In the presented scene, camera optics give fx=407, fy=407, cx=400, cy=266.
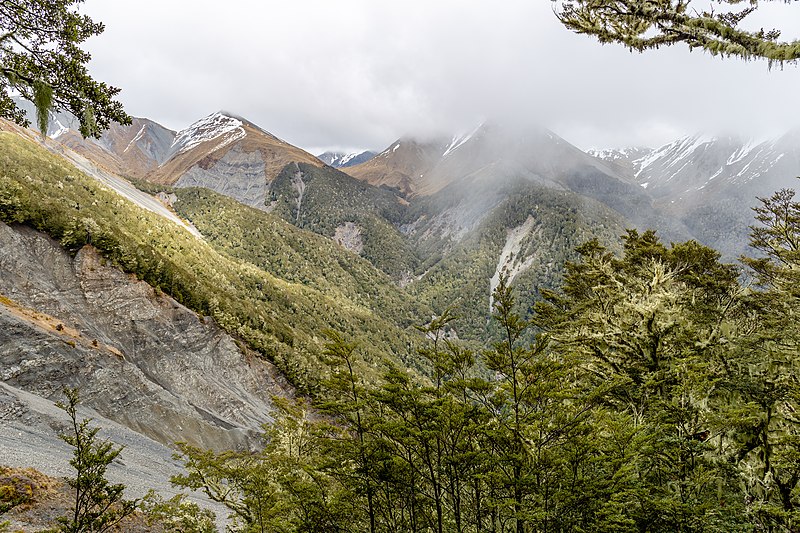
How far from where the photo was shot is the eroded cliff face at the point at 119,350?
1950 centimetres

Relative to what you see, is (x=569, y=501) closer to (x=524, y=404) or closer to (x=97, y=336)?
(x=524, y=404)

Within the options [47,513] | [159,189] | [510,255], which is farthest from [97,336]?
[510,255]

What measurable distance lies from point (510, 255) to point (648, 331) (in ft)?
559

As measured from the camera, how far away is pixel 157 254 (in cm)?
3478

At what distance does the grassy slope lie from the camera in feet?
86.9

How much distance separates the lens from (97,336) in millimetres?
23875

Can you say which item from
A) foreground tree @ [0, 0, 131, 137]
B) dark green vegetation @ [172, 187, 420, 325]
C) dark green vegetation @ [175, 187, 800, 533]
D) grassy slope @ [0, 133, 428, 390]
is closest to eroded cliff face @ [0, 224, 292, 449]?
grassy slope @ [0, 133, 428, 390]

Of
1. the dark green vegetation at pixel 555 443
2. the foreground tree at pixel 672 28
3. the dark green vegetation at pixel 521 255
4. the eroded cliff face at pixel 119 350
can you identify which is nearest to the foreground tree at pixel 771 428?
the dark green vegetation at pixel 555 443

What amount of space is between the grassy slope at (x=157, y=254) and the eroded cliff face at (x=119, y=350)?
1467mm

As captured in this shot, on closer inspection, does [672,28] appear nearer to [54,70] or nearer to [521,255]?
[54,70]

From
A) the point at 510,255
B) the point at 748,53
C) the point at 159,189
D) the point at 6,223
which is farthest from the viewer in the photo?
the point at 510,255

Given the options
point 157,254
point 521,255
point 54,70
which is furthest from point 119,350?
point 521,255

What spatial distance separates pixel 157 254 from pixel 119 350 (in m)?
12.6

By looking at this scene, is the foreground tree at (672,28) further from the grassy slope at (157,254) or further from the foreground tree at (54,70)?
the grassy slope at (157,254)
